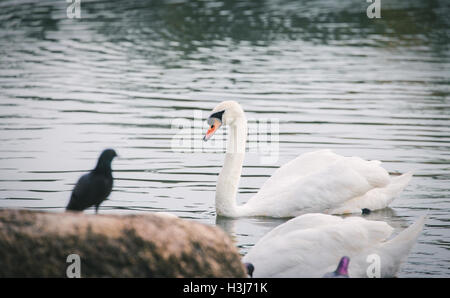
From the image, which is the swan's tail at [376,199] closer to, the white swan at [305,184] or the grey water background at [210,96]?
the white swan at [305,184]

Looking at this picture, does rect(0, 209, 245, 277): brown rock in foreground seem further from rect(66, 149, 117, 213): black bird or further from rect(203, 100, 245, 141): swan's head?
rect(203, 100, 245, 141): swan's head

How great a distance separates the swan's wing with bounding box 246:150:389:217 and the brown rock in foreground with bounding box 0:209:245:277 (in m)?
3.97

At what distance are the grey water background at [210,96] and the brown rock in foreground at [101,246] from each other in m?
2.66

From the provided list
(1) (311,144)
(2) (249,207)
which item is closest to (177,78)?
(1) (311,144)

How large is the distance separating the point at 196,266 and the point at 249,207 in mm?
4072

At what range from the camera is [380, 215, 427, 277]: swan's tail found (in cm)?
787

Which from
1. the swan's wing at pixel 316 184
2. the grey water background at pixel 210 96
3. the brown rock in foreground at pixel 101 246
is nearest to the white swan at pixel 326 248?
the grey water background at pixel 210 96

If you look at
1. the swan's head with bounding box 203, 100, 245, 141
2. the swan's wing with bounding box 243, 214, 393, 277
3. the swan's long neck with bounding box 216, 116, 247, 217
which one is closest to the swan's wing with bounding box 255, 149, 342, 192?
the swan's long neck with bounding box 216, 116, 247, 217

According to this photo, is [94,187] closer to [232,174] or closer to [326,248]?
[326,248]

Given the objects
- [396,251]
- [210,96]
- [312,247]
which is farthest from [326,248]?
[210,96]

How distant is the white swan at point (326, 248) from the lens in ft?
25.1

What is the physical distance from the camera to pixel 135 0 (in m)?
33.9

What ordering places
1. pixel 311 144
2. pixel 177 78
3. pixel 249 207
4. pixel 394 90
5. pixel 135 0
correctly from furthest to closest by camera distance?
pixel 135 0, pixel 177 78, pixel 394 90, pixel 311 144, pixel 249 207

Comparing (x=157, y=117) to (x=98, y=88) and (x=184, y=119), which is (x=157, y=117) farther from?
(x=98, y=88)
